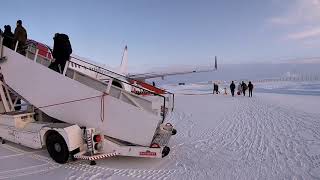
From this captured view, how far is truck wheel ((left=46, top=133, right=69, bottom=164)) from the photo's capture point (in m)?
7.10

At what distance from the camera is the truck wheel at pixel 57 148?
7.10m

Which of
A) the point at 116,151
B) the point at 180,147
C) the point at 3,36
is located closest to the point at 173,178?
the point at 116,151

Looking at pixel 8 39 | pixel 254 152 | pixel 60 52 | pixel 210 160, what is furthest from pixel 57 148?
pixel 254 152

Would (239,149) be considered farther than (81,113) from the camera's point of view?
Yes

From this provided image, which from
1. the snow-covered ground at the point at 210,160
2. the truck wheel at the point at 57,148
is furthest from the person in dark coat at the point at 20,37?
the truck wheel at the point at 57,148

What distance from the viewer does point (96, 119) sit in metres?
7.27

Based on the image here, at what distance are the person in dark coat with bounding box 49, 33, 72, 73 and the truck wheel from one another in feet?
5.82

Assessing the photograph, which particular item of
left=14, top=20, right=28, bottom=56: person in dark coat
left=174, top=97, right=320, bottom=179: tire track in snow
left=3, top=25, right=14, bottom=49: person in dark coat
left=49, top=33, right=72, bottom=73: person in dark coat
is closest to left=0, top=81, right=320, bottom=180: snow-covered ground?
left=174, top=97, right=320, bottom=179: tire track in snow

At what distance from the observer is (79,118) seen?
7508mm

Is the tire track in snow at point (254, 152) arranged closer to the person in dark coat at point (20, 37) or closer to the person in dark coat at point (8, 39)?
the person in dark coat at point (20, 37)

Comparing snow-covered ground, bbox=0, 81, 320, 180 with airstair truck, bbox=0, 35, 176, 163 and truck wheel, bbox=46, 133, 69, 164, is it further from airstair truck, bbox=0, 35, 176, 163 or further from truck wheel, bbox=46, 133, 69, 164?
airstair truck, bbox=0, 35, 176, 163

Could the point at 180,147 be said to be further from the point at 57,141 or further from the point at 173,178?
the point at 57,141

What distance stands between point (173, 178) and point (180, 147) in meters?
2.64

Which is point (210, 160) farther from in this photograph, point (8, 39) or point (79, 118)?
point (8, 39)
